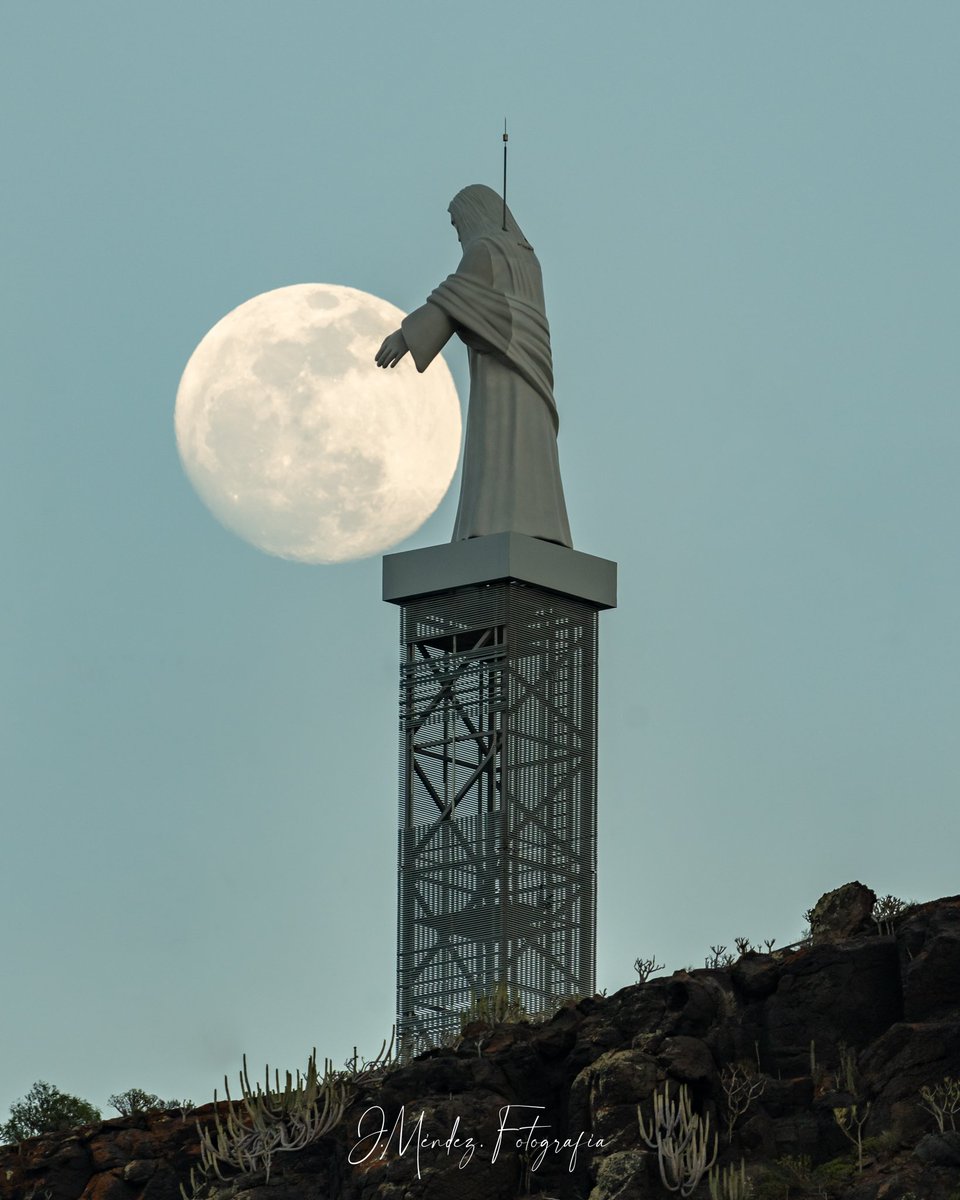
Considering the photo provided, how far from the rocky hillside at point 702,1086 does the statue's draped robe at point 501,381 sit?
10929 millimetres

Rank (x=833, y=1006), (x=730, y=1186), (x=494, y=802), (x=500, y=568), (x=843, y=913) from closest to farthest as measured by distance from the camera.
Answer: (x=730, y=1186), (x=833, y=1006), (x=843, y=913), (x=494, y=802), (x=500, y=568)

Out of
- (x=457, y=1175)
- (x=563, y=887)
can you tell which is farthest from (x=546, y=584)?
(x=457, y=1175)

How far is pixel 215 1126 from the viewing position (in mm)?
37938

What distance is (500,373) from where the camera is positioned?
154 feet

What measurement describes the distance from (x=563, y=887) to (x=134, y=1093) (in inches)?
315

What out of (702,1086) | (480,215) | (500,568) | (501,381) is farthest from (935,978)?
(480,215)

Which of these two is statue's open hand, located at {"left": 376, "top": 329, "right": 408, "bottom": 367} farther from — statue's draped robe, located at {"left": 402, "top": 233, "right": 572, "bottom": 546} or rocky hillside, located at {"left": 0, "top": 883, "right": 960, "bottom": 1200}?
rocky hillside, located at {"left": 0, "top": 883, "right": 960, "bottom": 1200}

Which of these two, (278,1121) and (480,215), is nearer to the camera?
(278,1121)

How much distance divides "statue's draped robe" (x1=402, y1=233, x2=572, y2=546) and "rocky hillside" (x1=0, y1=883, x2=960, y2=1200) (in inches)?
430

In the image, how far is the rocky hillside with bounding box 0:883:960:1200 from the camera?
32.7m

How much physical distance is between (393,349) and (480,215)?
99.5 inches

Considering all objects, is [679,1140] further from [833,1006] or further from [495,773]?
[495,773]

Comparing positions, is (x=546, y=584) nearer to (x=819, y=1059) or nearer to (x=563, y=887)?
(x=563, y=887)

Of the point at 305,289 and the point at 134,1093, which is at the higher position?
the point at 305,289
